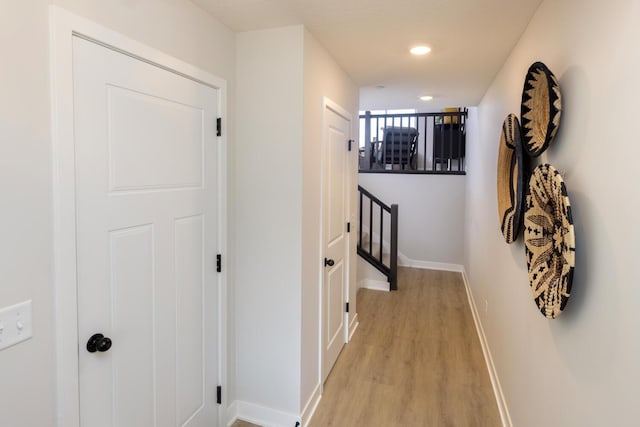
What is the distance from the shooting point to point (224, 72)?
2219mm

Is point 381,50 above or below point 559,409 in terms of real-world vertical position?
above

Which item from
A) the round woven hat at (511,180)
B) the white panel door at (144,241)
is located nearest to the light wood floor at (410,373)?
the white panel door at (144,241)

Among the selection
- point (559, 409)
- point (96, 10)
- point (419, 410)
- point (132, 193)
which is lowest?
point (419, 410)

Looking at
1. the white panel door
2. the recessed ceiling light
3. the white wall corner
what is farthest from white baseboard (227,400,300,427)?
the recessed ceiling light

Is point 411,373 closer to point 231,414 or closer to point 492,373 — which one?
point 492,373

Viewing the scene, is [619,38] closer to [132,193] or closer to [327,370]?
[132,193]

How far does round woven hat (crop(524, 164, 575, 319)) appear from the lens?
125 cm

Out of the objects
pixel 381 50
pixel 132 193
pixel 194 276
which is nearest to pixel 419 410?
pixel 194 276

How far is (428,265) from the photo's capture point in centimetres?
646

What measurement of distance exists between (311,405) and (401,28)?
7.80 ft

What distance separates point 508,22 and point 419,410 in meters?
2.41

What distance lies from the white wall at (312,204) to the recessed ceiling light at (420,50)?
0.56 meters

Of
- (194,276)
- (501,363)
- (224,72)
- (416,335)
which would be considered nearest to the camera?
(194,276)

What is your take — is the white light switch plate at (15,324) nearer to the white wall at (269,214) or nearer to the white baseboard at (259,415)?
the white wall at (269,214)
